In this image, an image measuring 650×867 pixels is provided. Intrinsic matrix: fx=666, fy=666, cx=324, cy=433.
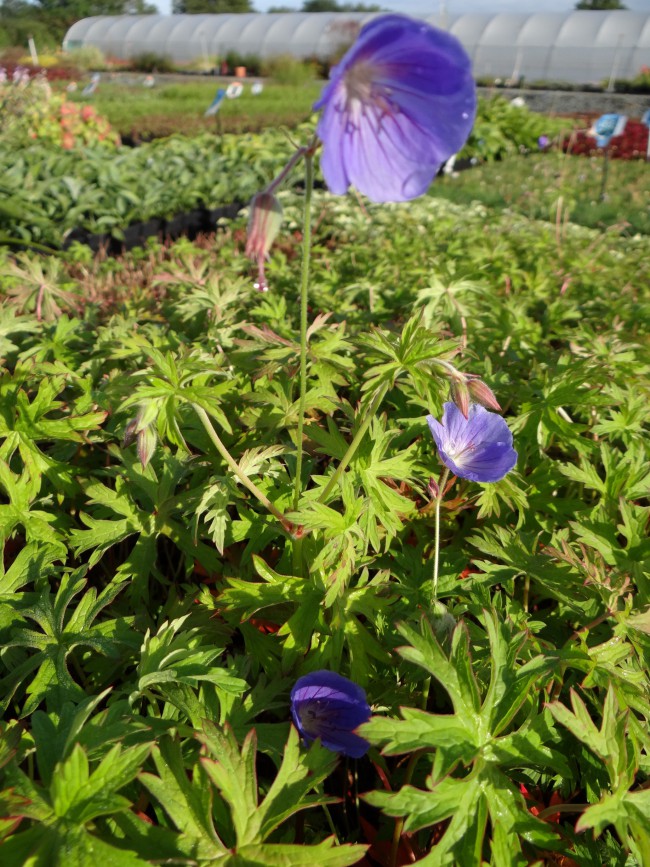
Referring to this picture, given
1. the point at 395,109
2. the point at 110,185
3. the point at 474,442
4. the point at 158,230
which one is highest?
Answer: the point at 395,109

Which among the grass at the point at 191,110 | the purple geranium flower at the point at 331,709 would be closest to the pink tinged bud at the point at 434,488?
the purple geranium flower at the point at 331,709

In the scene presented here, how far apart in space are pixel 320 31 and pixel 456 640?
1518 inches

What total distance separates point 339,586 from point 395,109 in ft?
2.76

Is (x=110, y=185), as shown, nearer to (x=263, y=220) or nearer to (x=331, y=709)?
(x=263, y=220)

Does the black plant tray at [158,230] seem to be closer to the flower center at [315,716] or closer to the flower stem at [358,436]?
the flower stem at [358,436]

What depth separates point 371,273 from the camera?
10.2ft

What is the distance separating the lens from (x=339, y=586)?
1281 millimetres

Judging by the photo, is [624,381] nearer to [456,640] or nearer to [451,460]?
[451,460]

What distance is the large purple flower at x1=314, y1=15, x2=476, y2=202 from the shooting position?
0.92 m

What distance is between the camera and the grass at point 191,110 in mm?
12891

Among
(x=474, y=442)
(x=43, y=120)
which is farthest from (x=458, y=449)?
(x=43, y=120)

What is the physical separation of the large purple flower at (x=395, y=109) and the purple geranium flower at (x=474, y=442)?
0.51 meters

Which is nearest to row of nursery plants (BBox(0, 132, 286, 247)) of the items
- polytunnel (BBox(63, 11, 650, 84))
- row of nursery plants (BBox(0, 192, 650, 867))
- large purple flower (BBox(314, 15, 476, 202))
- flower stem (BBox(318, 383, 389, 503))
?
row of nursery plants (BBox(0, 192, 650, 867))

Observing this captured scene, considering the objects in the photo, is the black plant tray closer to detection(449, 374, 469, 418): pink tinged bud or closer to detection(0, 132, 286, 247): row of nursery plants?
detection(0, 132, 286, 247): row of nursery plants
